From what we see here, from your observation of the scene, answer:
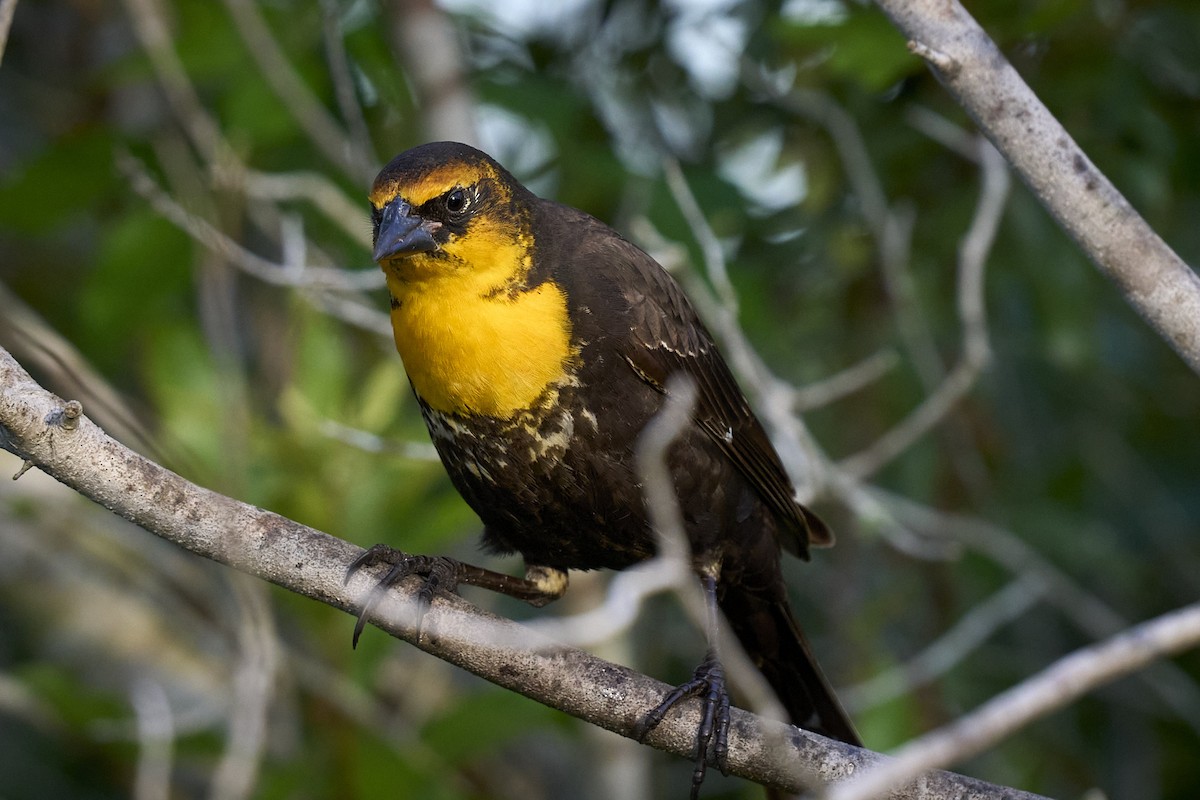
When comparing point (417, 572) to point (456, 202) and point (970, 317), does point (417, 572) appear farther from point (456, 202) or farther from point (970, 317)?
point (970, 317)

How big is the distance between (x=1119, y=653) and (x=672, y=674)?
11.4 feet

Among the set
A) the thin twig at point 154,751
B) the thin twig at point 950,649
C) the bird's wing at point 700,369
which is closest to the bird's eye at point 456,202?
the bird's wing at point 700,369

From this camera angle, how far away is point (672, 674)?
491 cm

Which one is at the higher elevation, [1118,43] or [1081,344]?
[1118,43]

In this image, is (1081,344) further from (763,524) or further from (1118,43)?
(763,524)

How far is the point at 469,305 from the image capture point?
2879mm

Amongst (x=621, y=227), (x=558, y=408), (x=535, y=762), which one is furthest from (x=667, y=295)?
(x=535, y=762)

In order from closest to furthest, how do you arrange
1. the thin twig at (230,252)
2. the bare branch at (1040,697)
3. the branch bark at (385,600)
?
the bare branch at (1040,697), the branch bark at (385,600), the thin twig at (230,252)

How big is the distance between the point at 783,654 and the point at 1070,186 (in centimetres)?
158

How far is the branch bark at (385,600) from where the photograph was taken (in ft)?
7.07

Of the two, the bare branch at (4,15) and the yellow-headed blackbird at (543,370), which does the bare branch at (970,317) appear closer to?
the yellow-headed blackbird at (543,370)

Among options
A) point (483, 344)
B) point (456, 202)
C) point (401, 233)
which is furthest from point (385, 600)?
point (456, 202)

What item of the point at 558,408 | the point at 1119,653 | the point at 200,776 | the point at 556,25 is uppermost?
the point at 556,25

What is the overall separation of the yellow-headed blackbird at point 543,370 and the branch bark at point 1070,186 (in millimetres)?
921
